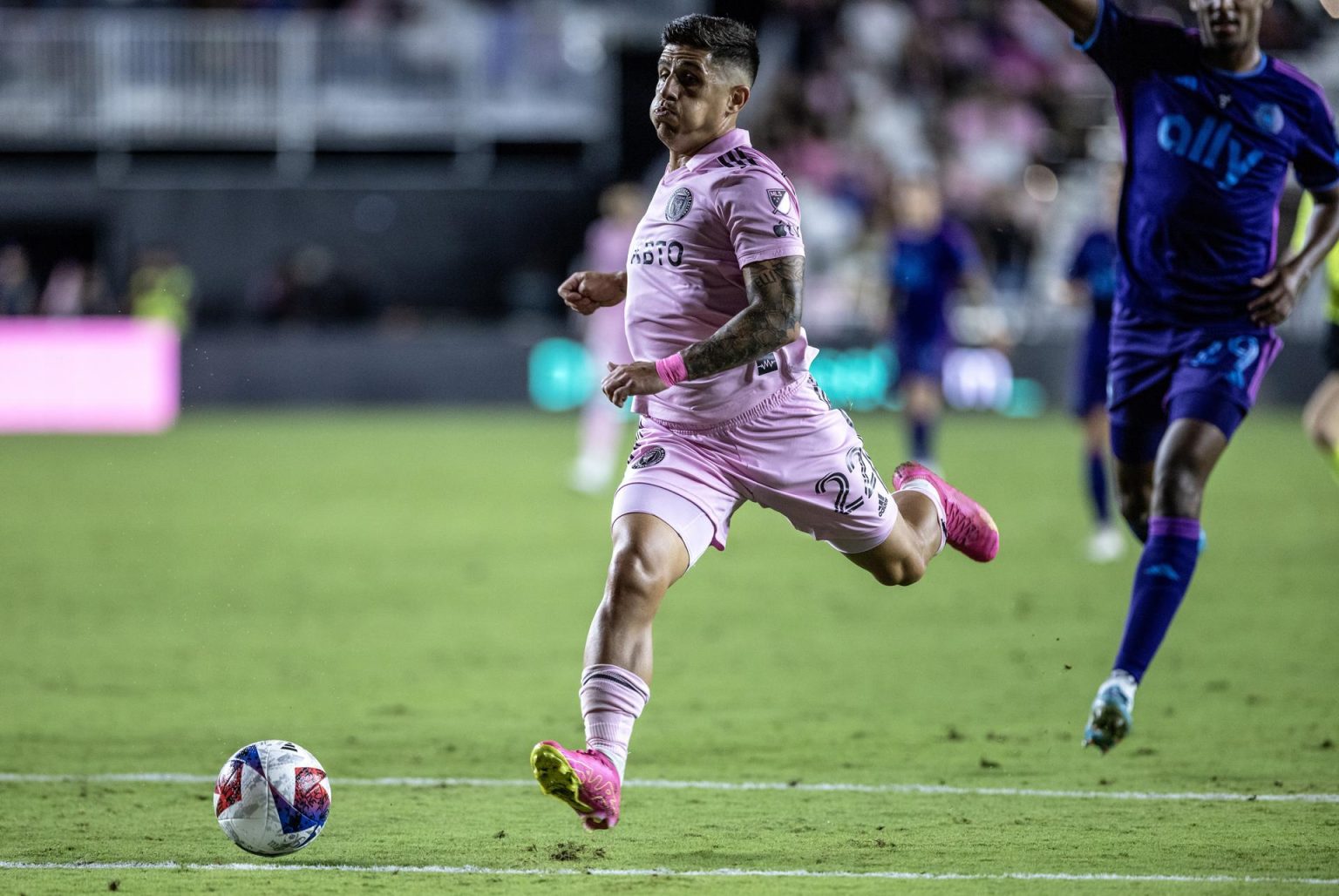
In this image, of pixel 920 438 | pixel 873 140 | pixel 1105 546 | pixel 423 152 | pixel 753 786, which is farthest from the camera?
pixel 423 152

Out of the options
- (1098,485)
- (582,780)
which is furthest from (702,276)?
(1098,485)

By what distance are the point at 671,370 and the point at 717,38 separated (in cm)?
107

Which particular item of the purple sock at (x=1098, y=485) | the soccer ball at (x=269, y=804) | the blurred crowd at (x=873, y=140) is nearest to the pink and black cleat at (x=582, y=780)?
the soccer ball at (x=269, y=804)

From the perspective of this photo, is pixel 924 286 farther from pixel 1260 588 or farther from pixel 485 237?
pixel 485 237

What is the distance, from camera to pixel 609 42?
28.8 metres

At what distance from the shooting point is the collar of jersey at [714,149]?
5.74m

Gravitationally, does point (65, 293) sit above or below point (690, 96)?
below

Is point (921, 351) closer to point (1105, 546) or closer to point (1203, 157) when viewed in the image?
point (1105, 546)

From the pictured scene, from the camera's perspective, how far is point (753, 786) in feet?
21.5

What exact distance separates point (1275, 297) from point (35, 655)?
638cm

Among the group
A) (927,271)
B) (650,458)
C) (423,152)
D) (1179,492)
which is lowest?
(423,152)

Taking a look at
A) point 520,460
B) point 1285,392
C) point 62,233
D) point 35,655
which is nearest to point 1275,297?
point 35,655

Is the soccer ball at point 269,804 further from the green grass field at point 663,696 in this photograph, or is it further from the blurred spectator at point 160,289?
the blurred spectator at point 160,289

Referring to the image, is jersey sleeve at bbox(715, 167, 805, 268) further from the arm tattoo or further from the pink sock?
the pink sock
